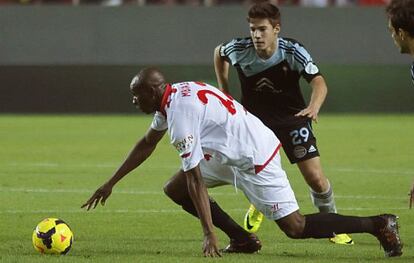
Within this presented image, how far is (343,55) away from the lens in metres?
28.6

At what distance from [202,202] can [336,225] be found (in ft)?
3.67

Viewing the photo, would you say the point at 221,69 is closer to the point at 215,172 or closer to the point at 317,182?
the point at 317,182

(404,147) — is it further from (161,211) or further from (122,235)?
(122,235)

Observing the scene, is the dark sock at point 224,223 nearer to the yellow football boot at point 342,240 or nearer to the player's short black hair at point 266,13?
the yellow football boot at point 342,240

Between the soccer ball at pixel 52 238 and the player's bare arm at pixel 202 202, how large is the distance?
1.14 metres

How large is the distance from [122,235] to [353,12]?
64.4ft

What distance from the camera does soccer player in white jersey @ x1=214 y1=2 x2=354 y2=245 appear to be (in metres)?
9.80

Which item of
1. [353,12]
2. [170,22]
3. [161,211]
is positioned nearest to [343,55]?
[353,12]

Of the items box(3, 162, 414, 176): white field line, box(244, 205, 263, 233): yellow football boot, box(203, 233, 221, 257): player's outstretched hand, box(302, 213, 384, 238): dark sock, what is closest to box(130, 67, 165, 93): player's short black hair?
box(203, 233, 221, 257): player's outstretched hand

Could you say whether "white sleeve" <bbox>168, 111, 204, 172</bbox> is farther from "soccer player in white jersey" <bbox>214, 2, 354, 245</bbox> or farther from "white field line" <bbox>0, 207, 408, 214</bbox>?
"white field line" <bbox>0, 207, 408, 214</bbox>

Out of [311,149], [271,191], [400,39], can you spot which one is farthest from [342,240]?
[400,39]

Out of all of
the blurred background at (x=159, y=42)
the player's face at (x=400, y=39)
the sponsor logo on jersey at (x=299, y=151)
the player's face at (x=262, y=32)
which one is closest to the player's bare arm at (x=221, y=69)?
the player's face at (x=262, y=32)

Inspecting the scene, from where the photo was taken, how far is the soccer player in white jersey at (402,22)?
722 centimetres

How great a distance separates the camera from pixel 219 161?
8406 millimetres
